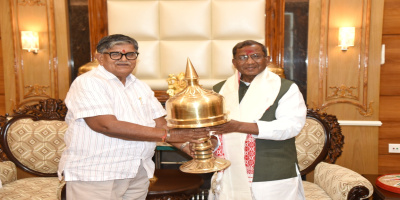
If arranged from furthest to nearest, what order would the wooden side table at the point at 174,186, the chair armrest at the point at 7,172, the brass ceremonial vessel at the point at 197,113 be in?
the chair armrest at the point at 7,172 < the wooden side table at the point at 174,186 < the brass ceremonial vessel at the point at 197,113

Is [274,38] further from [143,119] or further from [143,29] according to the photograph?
[143,119]

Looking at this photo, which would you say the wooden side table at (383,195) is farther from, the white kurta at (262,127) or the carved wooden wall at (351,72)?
the carved wooden wall at (351,72)

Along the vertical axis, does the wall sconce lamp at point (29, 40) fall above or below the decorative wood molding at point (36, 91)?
above

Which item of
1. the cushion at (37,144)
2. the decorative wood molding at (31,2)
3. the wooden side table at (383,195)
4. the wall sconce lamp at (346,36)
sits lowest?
the wooden side table at (383,195)

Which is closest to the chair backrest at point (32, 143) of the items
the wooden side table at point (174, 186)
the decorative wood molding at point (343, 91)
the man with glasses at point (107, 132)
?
the wooden side table at point (174, 186)

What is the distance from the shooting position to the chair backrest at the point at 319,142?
323cm

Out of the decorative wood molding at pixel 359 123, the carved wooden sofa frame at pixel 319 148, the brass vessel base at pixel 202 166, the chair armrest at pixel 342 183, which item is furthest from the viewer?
the decorative wood molding at pixel 359 123

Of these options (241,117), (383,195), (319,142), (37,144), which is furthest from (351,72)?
(37,144)

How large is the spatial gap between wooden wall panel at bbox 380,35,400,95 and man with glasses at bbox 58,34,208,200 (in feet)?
10.5

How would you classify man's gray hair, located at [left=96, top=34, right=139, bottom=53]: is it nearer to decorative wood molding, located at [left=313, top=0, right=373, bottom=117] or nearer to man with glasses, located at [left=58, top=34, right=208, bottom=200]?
man with glasses, located at [left=58, top=34, right=208, bottom=200]

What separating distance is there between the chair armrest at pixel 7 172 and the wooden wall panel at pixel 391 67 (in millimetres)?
4019

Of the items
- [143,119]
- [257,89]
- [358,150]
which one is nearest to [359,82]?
[358,150]

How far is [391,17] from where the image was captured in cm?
402

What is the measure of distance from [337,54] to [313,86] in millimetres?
422
